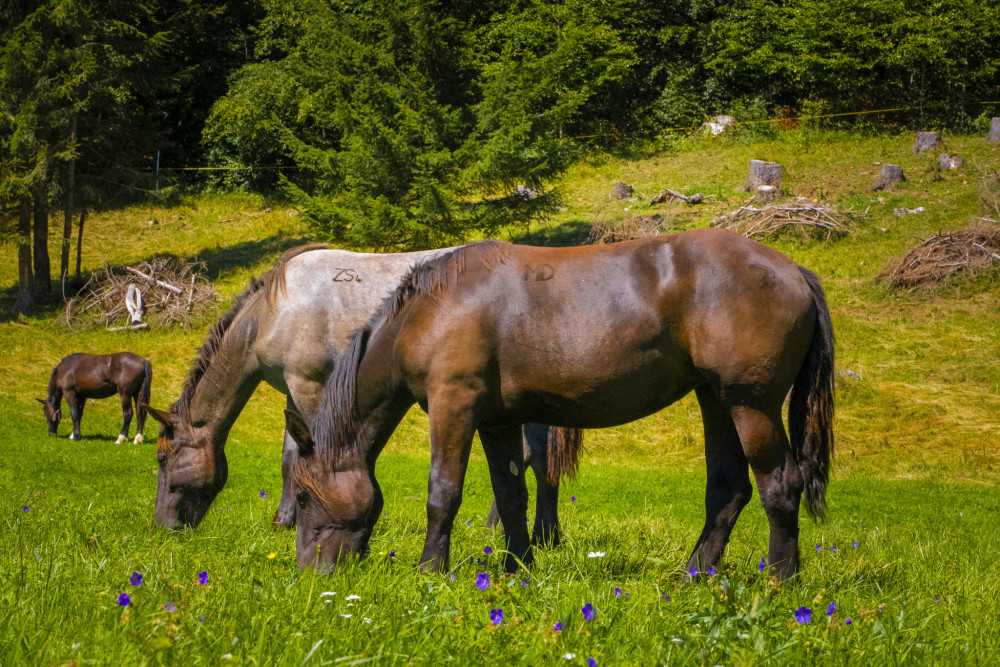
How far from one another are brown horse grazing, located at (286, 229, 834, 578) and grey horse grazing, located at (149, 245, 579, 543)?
1.72 m

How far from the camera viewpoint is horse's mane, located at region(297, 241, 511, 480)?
443 cm

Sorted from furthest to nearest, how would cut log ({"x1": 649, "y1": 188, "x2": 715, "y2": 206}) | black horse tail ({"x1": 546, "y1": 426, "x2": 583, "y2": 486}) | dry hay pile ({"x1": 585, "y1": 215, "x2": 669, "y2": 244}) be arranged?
cut log ({"x1": 649, "y1": 188, "x2": 715, "y2": 206}) → dry hay pile ({"x1": 585, "y1": 215, "x2": 669, "y2": 244}) → black horse tail ({"x1": 546, "y1": 426, "x2": 583, "y2": 486})

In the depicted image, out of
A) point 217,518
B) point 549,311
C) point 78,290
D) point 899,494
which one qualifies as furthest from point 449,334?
point 78,290

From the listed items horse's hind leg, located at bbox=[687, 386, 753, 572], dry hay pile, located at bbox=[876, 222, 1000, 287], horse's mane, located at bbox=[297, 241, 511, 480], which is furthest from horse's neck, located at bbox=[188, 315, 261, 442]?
dry hay pile, located at bbox=[876, 222, 1000, 287]

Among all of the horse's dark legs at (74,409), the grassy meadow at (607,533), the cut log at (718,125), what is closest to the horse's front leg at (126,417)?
the grassy meadow at (607,533)

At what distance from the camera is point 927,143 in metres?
24.5

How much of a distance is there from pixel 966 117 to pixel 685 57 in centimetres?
1184

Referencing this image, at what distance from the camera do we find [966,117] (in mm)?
27500

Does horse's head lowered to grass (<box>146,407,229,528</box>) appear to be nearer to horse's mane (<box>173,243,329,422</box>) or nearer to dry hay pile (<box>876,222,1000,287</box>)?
horse's mane (<box>173,243,329,422</box>)

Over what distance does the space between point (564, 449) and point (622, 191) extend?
19.2m

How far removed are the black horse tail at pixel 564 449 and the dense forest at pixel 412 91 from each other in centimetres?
1193

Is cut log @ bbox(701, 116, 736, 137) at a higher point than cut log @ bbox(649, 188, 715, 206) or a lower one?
higher

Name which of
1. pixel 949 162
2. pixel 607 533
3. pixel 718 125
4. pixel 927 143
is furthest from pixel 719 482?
pixel 718 125

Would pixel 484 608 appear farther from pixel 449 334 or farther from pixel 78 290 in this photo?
pixel 78 290
